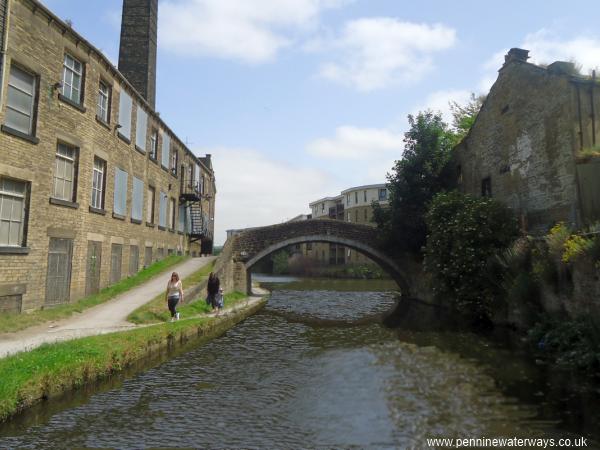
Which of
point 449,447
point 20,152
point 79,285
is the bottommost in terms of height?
point 449,447

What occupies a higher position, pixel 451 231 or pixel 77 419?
pixel 451 231

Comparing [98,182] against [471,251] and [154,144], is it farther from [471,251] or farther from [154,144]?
[471,251]

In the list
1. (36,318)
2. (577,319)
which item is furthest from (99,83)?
(577,319)

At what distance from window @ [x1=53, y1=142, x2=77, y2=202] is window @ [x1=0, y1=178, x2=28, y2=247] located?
1386 millimetres

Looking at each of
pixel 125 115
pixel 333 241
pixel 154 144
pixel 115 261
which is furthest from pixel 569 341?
pixel 154 144

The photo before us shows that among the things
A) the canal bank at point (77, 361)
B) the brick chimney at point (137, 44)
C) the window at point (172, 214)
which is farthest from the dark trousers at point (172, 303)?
the brick chimney at point (137, 44)

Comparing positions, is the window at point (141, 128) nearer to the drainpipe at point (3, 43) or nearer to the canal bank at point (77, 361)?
the drainpipe at point (3, 43)

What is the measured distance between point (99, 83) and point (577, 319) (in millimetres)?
17217

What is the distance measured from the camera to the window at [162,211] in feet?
72.4

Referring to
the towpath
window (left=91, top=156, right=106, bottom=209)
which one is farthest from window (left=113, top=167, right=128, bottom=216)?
the towpath

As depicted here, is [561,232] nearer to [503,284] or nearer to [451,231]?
[503,284]

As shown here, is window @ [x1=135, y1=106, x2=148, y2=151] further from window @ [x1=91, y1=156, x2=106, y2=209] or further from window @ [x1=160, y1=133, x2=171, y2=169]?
window @ [x1=91, y1=156, x2=106, y2=209]

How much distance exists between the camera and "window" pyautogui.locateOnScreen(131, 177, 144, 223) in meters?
18.5

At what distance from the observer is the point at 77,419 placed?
627 centimetres
